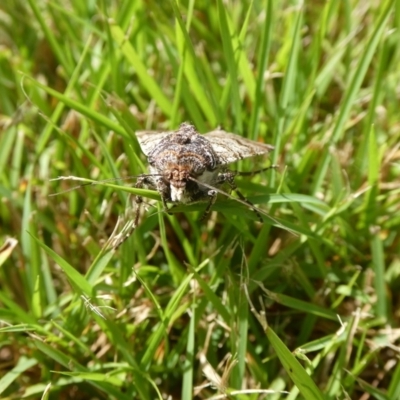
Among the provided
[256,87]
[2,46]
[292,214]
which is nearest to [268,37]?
[256,87]

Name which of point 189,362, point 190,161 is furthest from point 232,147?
point 189,362

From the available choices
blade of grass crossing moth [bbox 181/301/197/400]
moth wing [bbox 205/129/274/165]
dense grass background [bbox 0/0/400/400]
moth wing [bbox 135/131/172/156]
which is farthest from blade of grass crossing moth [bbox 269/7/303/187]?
blade of grass crossing moth [bbox 181/301/197/400]

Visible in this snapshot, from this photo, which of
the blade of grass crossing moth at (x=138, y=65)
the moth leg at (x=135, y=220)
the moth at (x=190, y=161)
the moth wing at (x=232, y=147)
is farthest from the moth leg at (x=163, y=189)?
the blade of grass crossing moth at (x=138, y=65)

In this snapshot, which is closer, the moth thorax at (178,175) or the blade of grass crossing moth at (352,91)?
the moth thorax at (178,175)

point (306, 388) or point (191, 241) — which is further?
point (191, 241)

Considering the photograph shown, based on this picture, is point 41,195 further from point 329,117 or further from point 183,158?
point 329,117

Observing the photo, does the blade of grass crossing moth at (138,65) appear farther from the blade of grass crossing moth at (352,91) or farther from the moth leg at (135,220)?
the blade of grass crossing moth at (352,91)

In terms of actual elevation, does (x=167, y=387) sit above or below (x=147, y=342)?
below
